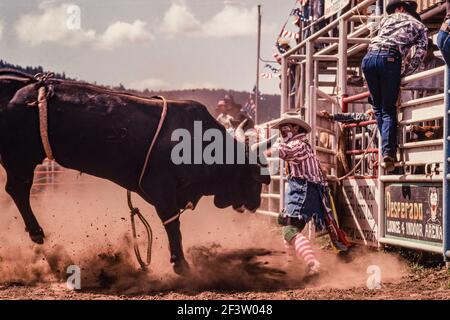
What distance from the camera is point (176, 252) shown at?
5.75 meters

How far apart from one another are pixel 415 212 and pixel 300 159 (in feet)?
3.16

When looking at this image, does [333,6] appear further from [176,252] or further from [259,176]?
[176,252]

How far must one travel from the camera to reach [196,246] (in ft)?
23.5

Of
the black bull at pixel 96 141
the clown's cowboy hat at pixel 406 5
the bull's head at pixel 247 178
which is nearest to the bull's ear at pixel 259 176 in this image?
the bull's head at pixel 247 178

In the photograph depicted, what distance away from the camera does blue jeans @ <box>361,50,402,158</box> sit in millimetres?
5875

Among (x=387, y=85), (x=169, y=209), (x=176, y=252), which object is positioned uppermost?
(x=387, y=85)

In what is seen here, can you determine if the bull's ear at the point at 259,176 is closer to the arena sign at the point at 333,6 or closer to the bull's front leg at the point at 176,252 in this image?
the bull's front leg at the point at 176,252

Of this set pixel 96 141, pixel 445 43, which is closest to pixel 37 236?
pixel 96 141

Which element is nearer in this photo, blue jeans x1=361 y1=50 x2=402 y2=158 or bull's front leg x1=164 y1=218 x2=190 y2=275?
bull's front leg x1=164 y1=218 x2=190 y2=275

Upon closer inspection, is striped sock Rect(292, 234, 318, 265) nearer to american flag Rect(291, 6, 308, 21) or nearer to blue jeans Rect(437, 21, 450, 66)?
blue jeans Rect(437, 21, 450, 66)

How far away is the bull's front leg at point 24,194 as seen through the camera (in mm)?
5789

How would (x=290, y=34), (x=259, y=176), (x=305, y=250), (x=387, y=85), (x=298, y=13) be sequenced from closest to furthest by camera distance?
(x=305, y=250) < (x=387, y=85) < (x=259, y=176) < (x=298, y=13) < (x=290, y=34)

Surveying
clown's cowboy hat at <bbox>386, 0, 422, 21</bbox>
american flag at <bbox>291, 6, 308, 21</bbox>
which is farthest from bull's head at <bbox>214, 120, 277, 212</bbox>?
american flag at <bbox>291, 6, 308, 21</bbox>
